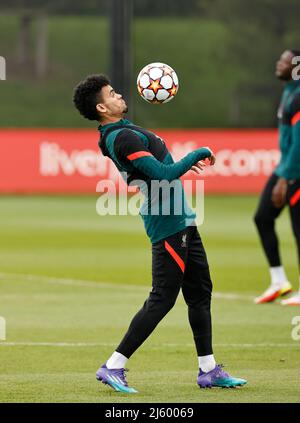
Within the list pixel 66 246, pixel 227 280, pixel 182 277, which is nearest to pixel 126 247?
pixel 66 246

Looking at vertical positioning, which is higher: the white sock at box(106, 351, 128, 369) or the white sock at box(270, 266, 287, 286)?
the white sock at box(270, 266, 287, 286)

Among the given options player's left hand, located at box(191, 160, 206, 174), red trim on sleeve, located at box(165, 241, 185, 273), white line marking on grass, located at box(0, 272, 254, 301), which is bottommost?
white line marking on grass, located at box(0, 272, 254, 301)

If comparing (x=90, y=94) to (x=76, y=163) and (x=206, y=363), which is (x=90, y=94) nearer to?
(x=206, y=363)

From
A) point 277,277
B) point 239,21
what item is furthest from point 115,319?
point 239,21

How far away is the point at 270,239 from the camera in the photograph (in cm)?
1354

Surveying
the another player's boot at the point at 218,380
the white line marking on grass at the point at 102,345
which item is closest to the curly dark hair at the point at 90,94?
the another player's boot at the point at 218,380

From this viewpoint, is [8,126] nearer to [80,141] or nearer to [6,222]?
[80,141]

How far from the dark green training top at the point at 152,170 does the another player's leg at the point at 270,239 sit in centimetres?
462

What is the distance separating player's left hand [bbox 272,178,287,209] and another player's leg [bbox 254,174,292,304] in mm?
82

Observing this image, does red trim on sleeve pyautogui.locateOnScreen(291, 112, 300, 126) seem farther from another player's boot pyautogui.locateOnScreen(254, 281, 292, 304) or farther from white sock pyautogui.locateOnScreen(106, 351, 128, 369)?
white sock pyautogui.locateOnScreen(106, 351, 128, 369)

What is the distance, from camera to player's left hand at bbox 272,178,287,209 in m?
13.1

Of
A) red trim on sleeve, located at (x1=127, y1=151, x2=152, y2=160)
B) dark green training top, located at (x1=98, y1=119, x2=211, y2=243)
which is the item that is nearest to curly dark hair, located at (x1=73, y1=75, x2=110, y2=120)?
dark green training top, located at (x1=98, y1=119, x2=211, y2=243)

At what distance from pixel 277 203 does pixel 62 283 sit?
3.13 meters

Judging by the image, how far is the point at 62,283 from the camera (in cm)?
1493
